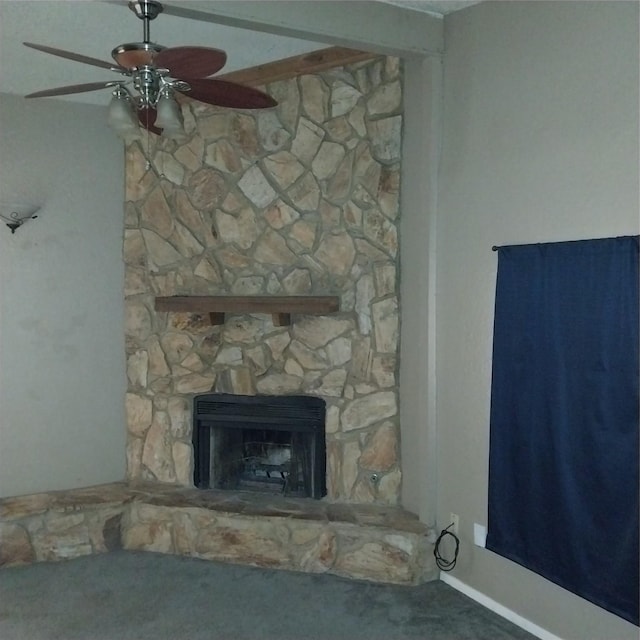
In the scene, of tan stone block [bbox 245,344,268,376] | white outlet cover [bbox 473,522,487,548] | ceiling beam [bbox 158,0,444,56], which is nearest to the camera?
ceiling beam [bbox 158,0,444,56]

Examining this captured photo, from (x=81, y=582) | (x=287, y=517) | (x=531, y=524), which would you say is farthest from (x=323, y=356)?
(x=81, y=582)

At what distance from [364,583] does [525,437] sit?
124cm

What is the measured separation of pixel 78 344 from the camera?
422 cm

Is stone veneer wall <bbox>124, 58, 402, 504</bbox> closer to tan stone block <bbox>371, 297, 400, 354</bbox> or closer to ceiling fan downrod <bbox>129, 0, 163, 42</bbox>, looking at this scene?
tan stone block <bbox>371, 297, 400, 354</bbox>

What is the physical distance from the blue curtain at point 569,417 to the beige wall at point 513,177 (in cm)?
10

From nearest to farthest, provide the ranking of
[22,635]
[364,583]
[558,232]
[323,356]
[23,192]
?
[558,232] → [22,635] → [364,583] → [323,356] → [23,192]

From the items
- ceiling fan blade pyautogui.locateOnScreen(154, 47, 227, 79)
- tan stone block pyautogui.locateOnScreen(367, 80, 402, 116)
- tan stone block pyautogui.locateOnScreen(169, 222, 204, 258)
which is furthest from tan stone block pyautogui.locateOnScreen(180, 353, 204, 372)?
ceiling fan blade pyautogui.locateOnScreen(154, 47, 227, 79)

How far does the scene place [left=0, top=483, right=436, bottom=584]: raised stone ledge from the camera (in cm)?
340

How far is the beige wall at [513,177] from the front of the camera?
2451 millimetres

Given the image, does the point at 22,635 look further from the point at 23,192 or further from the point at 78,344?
the point at 23,192

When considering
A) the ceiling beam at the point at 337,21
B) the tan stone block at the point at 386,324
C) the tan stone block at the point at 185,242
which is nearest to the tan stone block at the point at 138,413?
the tan stone block at the point at 185,242

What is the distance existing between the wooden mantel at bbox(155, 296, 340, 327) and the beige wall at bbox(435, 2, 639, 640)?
66cm

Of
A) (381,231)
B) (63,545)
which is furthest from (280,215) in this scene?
(63,545)

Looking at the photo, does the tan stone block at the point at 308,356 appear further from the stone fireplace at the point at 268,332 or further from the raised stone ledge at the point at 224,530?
the raised stone ledge at the point at 224,530
